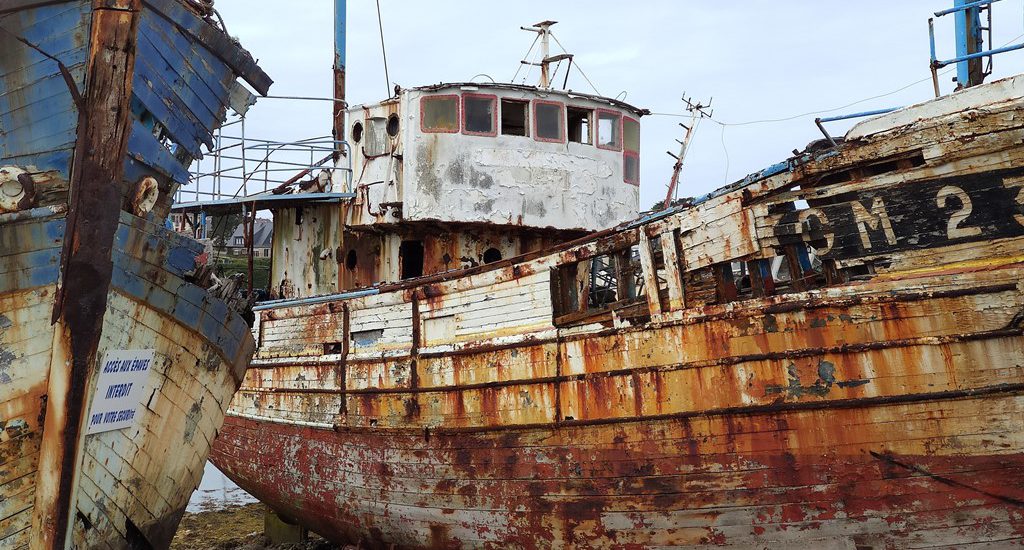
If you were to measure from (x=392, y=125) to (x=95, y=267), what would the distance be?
4.70 meters

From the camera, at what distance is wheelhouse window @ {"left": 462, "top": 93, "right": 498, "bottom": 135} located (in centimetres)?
936

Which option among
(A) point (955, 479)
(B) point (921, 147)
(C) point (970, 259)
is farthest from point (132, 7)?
(A) point (955, 479)

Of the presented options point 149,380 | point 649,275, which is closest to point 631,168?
point 649,275

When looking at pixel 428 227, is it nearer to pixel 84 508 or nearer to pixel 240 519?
pixel 84 508

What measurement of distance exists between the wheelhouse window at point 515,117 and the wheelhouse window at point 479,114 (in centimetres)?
22

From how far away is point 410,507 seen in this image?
25.6ft

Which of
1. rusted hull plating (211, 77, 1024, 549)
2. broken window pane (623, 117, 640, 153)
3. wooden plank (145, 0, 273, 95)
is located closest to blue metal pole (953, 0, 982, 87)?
rusted hull plating (211, 77, 1024, 549)

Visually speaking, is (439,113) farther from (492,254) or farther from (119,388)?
(119,388)

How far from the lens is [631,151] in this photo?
413 inches

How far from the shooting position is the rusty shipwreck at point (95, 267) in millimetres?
5352

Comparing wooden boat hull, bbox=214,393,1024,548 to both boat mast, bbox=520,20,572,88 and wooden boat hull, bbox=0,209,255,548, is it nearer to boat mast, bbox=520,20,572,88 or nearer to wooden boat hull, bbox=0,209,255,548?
wooden boat hull, bbox=0,209,255,548

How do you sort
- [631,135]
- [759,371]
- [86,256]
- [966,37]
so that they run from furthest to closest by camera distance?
1. [631,135]
2. [966,37]
3. [759,371]
4. [86,256]

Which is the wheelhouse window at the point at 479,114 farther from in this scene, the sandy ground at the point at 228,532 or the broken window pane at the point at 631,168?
the sandy ground at the point at 228,532

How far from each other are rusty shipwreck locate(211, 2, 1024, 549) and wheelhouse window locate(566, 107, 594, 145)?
0.81m
